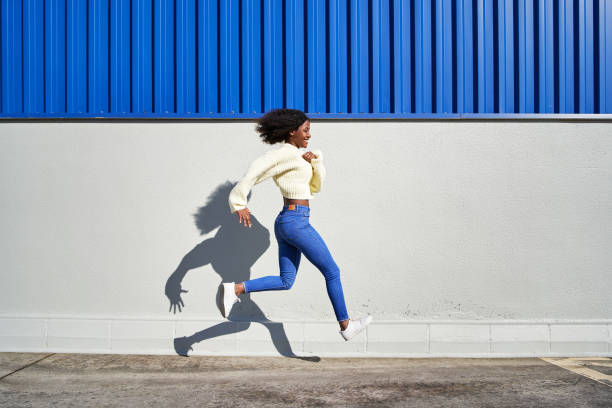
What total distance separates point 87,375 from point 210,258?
1.28 metres

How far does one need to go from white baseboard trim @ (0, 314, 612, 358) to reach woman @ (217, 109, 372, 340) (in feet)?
2.18

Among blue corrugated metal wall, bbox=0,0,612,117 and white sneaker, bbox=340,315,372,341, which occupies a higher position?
blue corrugated metal wall, bbox=0,0,612,117

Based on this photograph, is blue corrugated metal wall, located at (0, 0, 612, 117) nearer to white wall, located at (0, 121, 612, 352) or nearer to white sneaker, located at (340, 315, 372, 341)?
white wall, located at (0, 121, 612, 352)

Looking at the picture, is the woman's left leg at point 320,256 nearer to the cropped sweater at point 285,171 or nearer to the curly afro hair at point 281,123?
the cropped sweater at point 285,171

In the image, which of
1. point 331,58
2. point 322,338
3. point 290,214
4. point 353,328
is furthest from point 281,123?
point 322,338

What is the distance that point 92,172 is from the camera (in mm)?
4129

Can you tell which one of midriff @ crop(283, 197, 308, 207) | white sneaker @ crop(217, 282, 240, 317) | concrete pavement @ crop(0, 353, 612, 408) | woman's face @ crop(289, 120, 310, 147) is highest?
woman's face @ crop(289, 120, 310, 147)

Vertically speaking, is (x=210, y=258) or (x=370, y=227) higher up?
(x=370, y=227)

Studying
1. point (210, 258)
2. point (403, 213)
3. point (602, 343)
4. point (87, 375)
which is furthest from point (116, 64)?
point (602, 343)

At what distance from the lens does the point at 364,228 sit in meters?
4.07

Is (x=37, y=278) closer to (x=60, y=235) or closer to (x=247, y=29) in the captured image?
(x=60, y=235)

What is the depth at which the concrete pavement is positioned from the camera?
9.38 feet

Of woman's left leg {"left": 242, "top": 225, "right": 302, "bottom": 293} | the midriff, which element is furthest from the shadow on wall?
the midriff

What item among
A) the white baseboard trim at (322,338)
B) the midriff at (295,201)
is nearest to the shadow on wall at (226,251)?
the white baseboard trim at (322,338)
